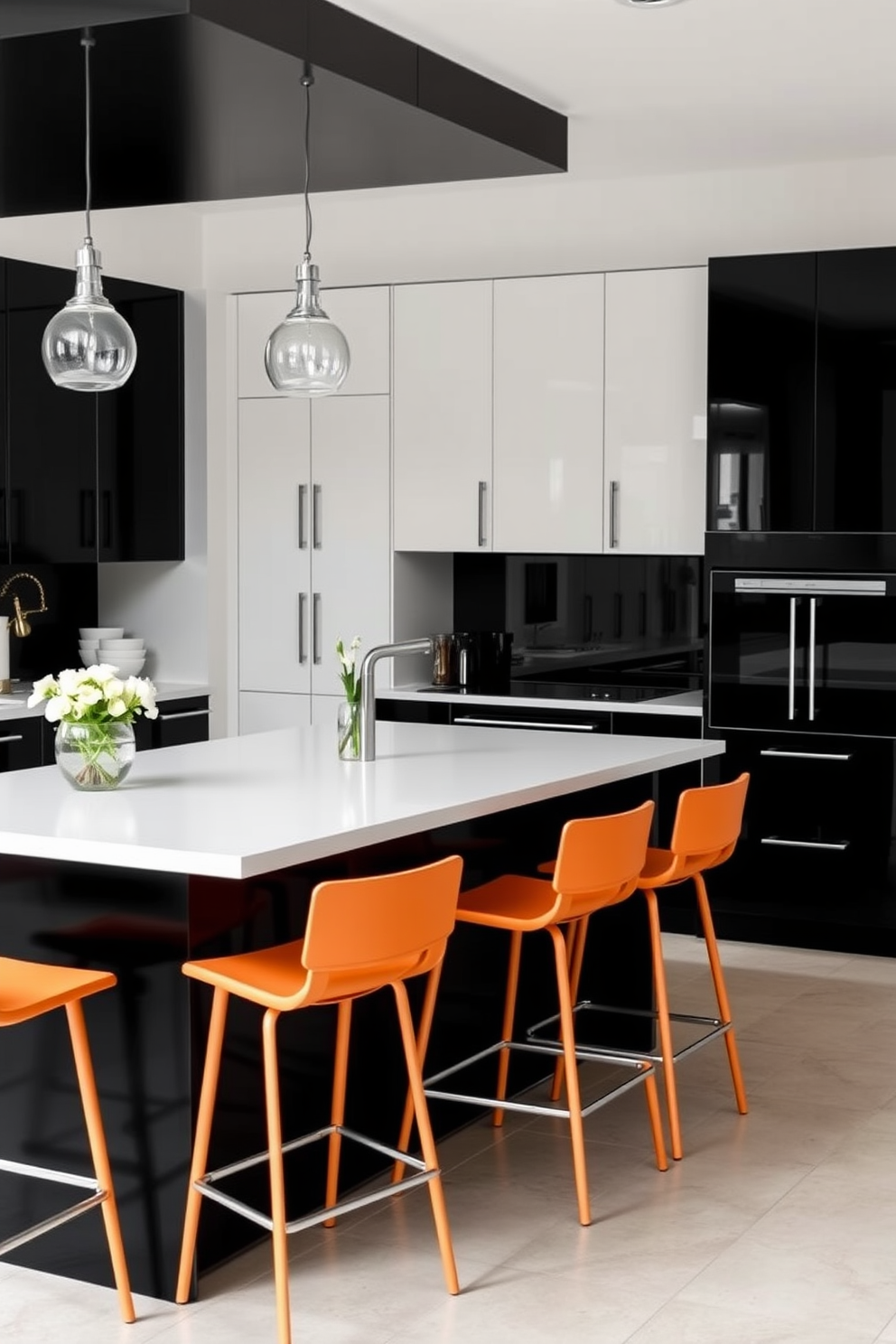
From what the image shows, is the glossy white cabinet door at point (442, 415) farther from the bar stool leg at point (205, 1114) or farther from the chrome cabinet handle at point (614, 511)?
the bar stool leg at point (205, 1114)

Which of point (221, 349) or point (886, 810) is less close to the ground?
point (221, 349)

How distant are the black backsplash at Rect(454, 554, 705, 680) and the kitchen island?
2.92m

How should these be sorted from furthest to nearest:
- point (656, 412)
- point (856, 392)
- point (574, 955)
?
point (656, 412) → point (856, 392) → point (574, 955)

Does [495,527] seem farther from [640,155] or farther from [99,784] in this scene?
[99,784]

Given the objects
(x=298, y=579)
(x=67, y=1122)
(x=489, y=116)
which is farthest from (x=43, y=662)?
(x=67, y=1122)

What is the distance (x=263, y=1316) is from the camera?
315cm

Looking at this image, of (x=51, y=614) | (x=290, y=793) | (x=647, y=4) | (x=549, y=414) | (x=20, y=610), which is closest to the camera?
(x=290, y=793)

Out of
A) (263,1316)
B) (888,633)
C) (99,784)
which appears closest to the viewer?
(263,1316)

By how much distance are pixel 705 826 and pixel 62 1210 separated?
1732 millimetres

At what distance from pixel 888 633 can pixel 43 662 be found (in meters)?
3.44

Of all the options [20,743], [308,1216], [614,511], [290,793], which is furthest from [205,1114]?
[614,511]

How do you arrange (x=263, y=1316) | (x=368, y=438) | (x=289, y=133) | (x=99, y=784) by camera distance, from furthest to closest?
(x=368, y=438) → (x=289, y=133) → (x=99, y=784) → (x=263, y=1316)

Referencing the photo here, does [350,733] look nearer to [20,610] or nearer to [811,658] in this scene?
[811,658]

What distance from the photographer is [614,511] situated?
634 cm
